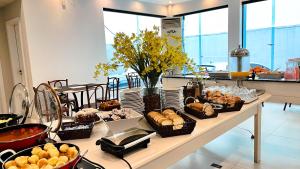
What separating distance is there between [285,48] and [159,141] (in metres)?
6.45

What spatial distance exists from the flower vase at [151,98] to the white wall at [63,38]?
12.6 feet

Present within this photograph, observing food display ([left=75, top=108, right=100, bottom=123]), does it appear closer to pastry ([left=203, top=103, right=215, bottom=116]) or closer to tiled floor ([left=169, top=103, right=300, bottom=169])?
pastry ([left=203, top=103, right=215, bottom=116])

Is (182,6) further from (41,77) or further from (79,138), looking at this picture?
(79,138)

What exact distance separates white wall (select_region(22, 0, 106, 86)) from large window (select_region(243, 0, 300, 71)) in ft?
14.1

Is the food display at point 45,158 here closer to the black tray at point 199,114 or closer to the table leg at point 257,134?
the black tray at point 199,114

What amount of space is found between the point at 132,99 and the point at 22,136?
0.78 meters

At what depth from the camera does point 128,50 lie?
1.58 meters

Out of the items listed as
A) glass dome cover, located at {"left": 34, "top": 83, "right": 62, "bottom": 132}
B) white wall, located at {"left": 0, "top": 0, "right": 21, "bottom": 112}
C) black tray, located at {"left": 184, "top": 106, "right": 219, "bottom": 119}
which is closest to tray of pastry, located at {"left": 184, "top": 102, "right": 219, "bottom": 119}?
black tray, located at {"left": 184, "top": 106, "right": 219, "bottom": 119}

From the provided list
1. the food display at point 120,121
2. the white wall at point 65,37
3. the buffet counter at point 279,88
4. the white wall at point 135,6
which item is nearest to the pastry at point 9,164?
the food display at point 120,121

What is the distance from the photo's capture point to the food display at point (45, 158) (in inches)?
32.9

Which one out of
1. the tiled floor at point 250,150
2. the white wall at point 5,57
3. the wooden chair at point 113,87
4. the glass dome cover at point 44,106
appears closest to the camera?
the glass dome cover at point 44,106

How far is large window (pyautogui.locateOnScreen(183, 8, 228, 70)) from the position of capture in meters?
6.96

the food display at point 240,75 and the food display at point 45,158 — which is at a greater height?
the food display at point 240,75

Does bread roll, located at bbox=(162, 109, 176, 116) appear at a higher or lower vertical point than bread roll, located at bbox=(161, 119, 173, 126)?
higher
